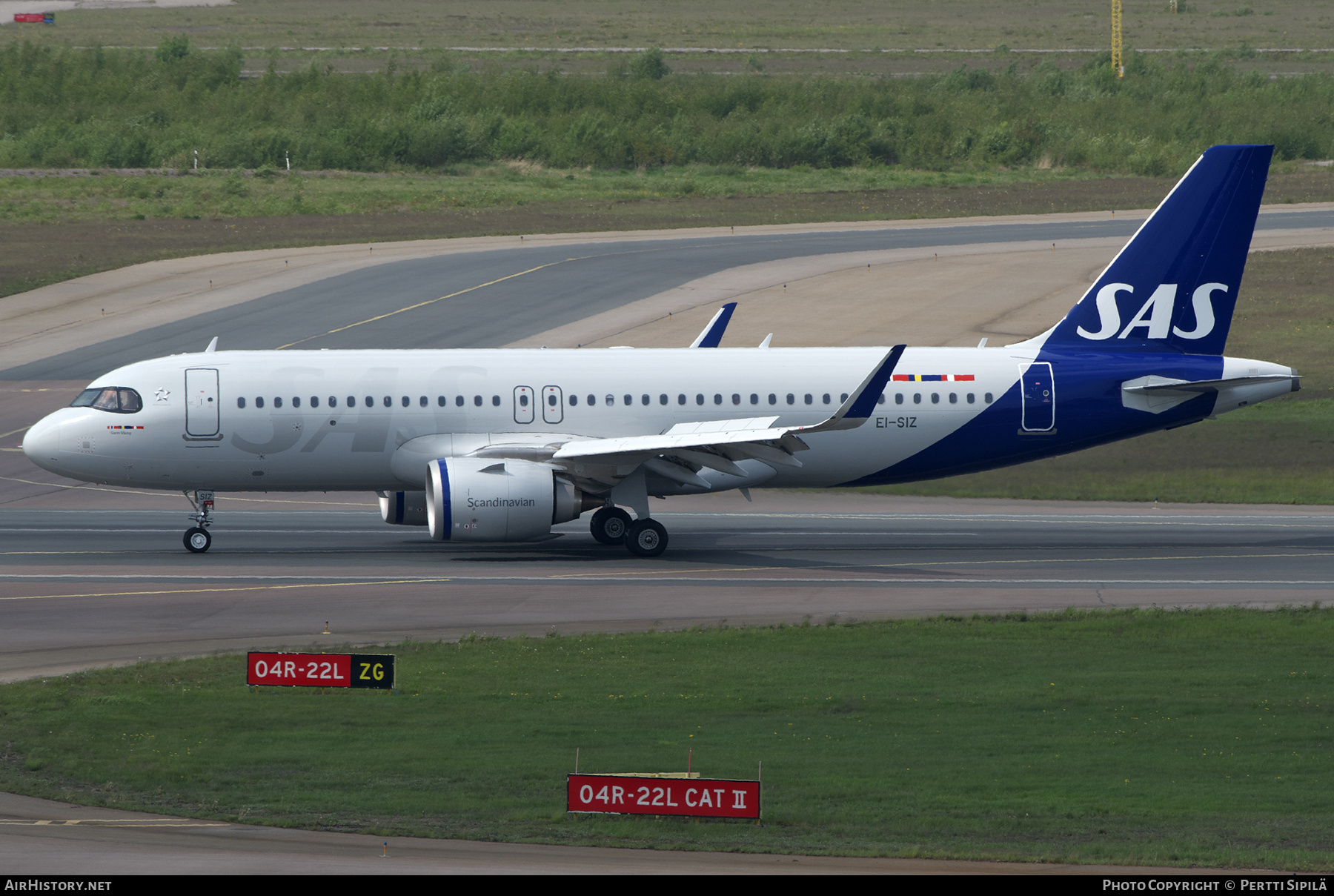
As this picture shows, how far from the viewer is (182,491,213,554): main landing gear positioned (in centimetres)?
3781

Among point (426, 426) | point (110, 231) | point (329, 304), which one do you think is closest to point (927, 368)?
point (426, 426)

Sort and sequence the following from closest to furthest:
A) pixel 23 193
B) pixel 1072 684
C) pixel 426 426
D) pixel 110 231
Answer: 1. pixel 1072 684
2. pixel 426 426
3. pixel 110 231
4. pixel 23 193

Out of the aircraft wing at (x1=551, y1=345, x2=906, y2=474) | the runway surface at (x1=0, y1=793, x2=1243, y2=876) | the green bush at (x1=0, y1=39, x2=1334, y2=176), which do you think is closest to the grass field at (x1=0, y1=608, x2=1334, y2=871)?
the runway surface at (x1=0, y1=793, x2=1243, y2=876)

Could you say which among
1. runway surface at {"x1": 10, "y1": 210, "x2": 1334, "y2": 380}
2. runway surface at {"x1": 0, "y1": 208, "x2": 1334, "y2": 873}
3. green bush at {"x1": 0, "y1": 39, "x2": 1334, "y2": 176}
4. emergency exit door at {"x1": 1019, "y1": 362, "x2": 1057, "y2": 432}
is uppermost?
green bush at {"x1": 0, "y1": 39, "x2": 1334, "y2": 176}

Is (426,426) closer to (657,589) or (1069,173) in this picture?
(657,589)

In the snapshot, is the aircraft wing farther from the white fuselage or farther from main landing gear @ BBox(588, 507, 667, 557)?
main landing gear @ BBox(588, 507, 667, 557)

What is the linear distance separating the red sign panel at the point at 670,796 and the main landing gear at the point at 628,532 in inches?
743

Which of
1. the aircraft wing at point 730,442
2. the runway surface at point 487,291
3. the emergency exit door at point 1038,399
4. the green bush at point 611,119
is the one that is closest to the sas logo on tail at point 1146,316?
the emergency exit door at point 1038,399

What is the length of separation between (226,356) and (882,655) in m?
18.5

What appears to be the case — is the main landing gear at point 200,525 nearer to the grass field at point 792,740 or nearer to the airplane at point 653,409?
the airplane at point 653,409

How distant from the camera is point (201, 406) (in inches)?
1475

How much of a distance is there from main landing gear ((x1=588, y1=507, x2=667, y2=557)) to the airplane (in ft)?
0.13

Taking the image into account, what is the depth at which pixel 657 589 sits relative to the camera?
34.0m

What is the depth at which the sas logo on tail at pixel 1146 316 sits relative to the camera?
132ft
